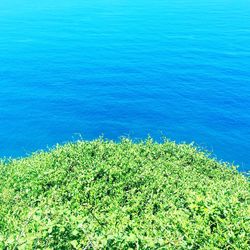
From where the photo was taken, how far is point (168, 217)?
36.4 feet

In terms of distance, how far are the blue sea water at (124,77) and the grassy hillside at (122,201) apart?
19.0 m

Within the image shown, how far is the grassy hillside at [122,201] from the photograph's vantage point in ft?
25.7

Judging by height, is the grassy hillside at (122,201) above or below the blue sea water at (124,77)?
below

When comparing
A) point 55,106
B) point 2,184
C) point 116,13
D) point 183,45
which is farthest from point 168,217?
point 116,13

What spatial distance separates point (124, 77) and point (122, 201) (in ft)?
136

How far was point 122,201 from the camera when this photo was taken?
13898mm

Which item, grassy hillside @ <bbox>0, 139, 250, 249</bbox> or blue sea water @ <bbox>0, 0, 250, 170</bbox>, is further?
blue sea water @ <bbox>0, 0, 250, 170</bbox>

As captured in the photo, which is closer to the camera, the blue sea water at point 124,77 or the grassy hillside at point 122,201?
the grassy hillside at point 122,201

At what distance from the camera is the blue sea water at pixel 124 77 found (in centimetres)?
4131

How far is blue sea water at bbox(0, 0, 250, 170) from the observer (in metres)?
41.3

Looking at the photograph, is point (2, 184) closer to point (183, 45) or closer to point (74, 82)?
point (74, 82)

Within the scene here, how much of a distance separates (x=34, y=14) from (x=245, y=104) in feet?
187

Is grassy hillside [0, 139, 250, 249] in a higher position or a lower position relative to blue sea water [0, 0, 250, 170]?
lower

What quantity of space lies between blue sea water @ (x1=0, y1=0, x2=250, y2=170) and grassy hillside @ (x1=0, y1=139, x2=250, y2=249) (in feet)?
62.2
